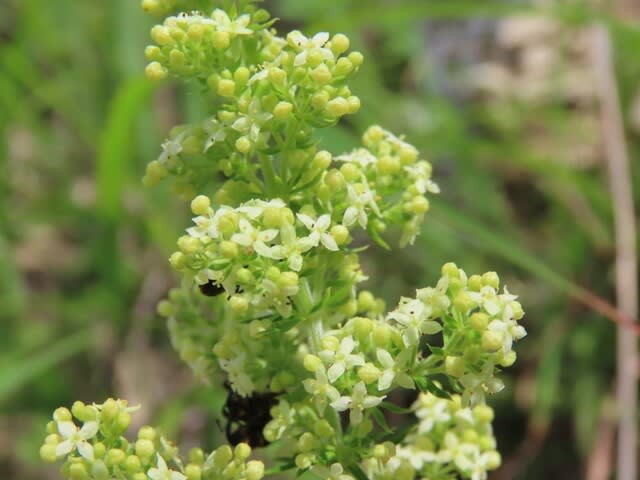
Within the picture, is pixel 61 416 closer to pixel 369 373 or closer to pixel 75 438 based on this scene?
pixel 75 438

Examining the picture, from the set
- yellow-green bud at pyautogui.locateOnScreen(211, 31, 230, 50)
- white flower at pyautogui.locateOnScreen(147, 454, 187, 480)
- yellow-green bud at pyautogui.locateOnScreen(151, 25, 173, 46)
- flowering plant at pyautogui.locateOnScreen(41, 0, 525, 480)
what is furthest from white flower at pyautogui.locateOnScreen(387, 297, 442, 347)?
yellow-green bud at pyautogui.locateOnScreen(151, 25, 173, 46)

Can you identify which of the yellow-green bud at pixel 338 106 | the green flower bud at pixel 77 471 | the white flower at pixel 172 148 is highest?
the white flower at pixel 172 148

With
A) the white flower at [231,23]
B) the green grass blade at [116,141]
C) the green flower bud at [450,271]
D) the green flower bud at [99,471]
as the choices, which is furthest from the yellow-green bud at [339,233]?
the green grass blade at [116,141]

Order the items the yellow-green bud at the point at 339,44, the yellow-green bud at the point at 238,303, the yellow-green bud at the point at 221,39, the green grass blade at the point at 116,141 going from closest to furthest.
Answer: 1. the yellow-green bud at the point at 238,303
2. the yellow-green bud at the point at 221,39
3. the yellow-green bud at the point at 339,44
4. the green grass blade at the point at 116,141

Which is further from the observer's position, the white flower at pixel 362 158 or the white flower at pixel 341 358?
the white flower at pixel 362 158

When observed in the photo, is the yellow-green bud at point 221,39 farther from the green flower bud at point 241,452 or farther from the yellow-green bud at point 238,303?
the green flower bud at point 241,452

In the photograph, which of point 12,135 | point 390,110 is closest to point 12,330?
point 12,135

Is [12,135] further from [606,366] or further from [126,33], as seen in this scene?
[606,366]
